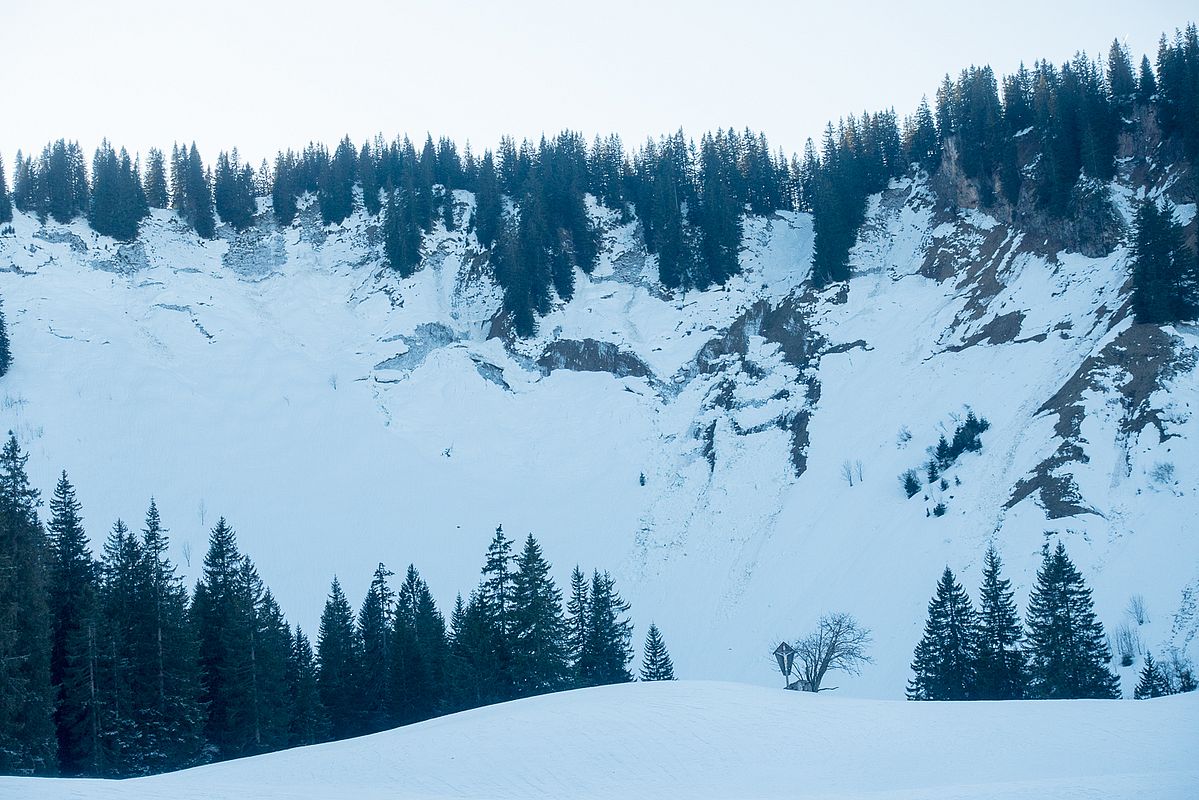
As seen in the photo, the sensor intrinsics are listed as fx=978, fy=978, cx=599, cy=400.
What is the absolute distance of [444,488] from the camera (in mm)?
72812

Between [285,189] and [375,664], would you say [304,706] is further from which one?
[285,189]

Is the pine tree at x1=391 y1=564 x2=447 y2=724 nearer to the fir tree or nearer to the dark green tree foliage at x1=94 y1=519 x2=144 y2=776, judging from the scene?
the dark green tree foliage at x1=94 y1=519 x2=144 y2=776

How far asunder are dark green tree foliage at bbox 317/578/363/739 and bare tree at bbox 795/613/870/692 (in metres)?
20.4

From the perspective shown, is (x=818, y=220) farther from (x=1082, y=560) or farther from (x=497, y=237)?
(x=1082, y=560)

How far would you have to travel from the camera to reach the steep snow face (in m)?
51.9

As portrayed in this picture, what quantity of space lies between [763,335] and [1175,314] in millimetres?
32752

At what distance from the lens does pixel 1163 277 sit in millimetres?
55562

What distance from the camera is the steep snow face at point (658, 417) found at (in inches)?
2042

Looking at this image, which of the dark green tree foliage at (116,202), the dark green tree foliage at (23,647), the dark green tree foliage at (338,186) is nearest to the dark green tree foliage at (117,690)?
the dark green tree foliage at (23,647)

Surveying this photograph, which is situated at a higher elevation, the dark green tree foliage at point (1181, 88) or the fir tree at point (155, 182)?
the fir tree at point (155, 182)

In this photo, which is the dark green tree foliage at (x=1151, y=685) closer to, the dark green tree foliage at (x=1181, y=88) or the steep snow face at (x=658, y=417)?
the steep snow face at (x=658, y=417)

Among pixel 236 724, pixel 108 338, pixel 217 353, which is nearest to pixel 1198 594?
pixel 236 724

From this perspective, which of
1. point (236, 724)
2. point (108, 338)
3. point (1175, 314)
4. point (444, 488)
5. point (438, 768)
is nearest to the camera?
point (438, 768)

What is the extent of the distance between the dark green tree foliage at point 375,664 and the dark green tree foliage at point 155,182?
76.4 m
